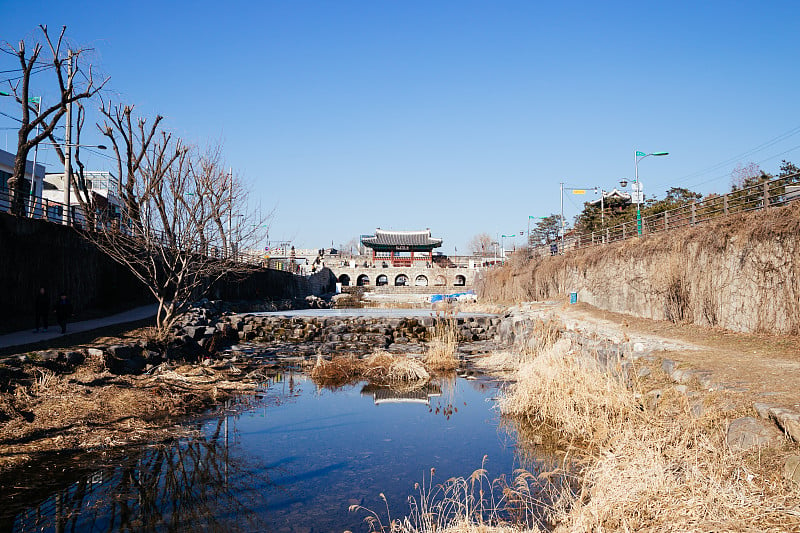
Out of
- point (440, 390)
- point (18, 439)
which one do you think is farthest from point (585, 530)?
point (440, 390)

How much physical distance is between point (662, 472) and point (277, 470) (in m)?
4.49

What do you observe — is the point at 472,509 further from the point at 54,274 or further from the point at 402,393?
the point at 54,274

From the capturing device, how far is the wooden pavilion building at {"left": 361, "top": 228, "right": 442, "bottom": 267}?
212 ft

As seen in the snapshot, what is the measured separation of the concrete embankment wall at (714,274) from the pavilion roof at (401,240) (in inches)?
1719

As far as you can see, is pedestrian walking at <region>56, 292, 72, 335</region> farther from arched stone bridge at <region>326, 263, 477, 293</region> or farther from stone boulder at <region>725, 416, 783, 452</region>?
arched stone bridge at <region>326, 263, 477, 293</region>

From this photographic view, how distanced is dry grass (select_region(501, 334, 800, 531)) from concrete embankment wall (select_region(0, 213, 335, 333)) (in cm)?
1414

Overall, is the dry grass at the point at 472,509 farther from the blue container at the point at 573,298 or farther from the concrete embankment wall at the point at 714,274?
the blue container at the point at 573,298

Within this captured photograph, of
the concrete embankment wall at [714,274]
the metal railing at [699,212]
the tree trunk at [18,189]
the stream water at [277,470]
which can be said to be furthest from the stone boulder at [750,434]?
the tree trunk at [18,189]

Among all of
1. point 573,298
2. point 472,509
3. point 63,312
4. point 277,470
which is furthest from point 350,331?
point 472,509

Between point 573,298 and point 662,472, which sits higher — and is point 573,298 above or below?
above

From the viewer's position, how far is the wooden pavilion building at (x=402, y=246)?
6462 cm

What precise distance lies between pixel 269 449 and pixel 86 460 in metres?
2.27

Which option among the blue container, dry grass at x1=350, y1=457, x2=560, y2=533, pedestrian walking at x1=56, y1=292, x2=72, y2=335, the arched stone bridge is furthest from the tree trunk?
the arched stone bridge

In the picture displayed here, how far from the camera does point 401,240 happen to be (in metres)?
66.2
